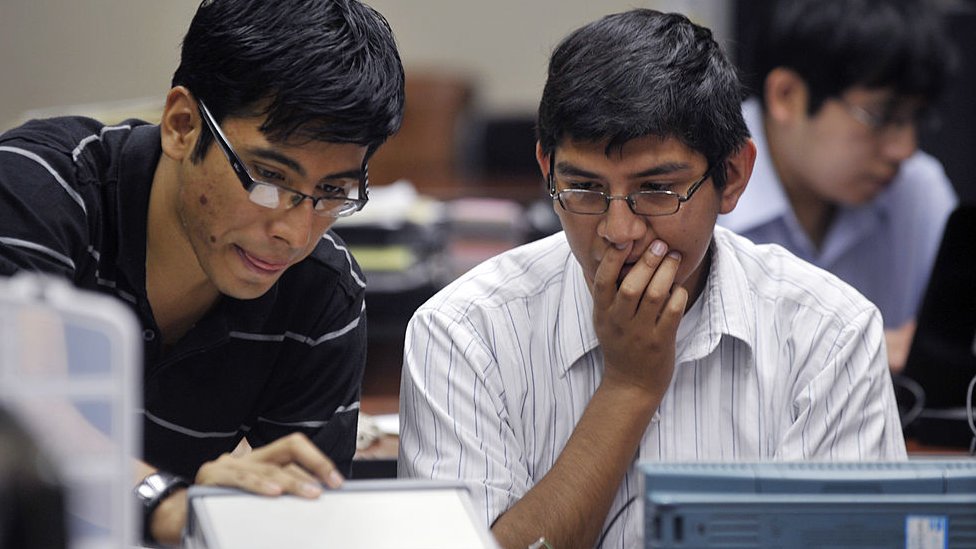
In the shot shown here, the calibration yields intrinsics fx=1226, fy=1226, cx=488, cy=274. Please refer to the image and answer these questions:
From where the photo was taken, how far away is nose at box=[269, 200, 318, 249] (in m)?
1.49

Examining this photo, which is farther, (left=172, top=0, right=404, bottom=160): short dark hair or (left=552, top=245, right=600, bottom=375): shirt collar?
(left=552, top=245, right=600, bottom=375): shirt collar

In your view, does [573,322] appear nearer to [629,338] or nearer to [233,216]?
[629,338]

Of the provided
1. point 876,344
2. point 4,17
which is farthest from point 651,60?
point 4,17

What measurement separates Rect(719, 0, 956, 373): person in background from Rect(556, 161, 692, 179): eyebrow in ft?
3.62

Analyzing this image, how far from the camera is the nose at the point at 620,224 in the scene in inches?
61.7

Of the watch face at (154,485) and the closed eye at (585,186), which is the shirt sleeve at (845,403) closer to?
the closed eye at (585,186)

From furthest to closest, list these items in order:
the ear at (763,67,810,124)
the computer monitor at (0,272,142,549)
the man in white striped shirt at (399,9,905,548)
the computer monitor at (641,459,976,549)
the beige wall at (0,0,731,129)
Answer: the beige wall at (0,0,731,129), the ear at (763,67,810,124), the man in white striped shirt at (399,9,905,548), the computer monitor at (641,459,976,549), the computer monitor at (0,272,142,549)

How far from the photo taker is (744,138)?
1702mm

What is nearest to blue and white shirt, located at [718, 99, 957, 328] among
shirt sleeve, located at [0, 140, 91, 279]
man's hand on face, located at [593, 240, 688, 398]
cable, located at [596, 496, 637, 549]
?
man's hand on face, located at [593, 240, 688, 398]

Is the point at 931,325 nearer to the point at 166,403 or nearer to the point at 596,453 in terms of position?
the point at 596,453

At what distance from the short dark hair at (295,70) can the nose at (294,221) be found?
9 centimetres

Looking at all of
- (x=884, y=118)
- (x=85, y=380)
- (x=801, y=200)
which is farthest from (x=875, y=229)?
(x=85, y=380)

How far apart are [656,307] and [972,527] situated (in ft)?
2.01

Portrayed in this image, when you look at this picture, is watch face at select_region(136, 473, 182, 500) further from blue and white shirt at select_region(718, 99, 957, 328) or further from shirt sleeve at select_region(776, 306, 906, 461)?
blue and white shirt at select_region(718, 99, 957, 328)
